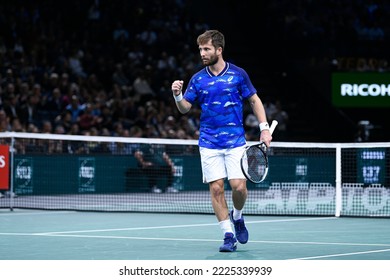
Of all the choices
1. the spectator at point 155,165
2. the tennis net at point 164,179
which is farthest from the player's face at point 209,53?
the spectator at point 155,165

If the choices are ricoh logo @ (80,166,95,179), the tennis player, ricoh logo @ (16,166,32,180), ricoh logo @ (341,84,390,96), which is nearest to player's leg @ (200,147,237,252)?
the tennis player

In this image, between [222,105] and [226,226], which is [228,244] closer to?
[226,226]

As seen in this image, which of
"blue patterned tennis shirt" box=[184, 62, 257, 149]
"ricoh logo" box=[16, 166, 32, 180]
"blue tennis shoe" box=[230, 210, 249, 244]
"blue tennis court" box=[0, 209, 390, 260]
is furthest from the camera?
"ricoh logo" box=[16, 166, 32, 180]

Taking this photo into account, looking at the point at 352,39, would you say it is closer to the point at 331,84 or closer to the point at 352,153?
the point at 331,84

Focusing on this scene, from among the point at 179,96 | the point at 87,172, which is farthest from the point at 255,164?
the point at 87,172

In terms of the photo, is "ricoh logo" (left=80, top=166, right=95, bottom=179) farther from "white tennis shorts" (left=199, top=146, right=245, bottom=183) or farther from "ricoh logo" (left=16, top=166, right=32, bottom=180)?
"white tennis shorts" (left=199, top=146, right=245, bottom=183)

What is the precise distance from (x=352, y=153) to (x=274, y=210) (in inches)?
131

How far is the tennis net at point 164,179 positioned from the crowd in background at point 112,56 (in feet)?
3.46

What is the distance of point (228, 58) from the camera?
31.8 metres

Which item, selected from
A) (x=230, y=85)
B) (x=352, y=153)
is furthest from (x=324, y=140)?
(x=230, y=85)

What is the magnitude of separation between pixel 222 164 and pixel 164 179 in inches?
452

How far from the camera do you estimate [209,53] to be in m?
10.5

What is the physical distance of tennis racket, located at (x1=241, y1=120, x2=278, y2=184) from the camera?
1025 centimetres
